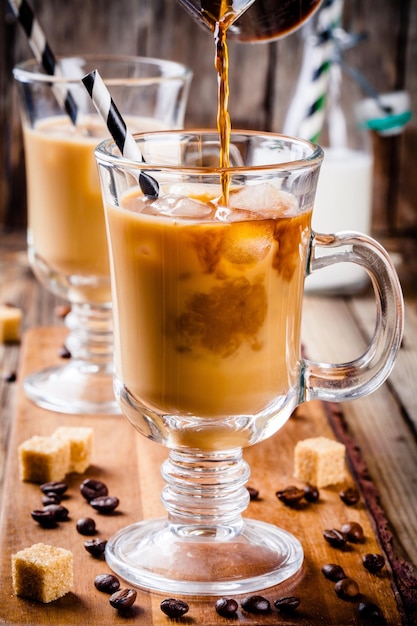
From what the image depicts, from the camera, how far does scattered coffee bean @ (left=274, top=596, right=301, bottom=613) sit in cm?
151

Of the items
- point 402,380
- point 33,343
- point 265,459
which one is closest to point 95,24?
point 33,343

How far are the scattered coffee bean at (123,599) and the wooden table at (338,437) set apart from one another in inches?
0.6

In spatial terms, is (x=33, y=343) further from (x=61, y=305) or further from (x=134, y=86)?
(x=134, y=86)

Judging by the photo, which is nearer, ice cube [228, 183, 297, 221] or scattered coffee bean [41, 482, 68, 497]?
ice cube [228, 183, 297, 221]

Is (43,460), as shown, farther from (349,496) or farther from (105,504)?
(349,496)

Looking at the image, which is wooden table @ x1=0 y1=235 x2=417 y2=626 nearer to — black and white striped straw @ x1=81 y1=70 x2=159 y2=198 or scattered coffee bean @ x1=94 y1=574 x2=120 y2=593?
scattered coffee bean @ x1=94 y1=574 x2=120 y2=593

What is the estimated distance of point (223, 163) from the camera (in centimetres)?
157

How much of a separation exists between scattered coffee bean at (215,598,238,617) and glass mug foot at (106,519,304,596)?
59 millimetres

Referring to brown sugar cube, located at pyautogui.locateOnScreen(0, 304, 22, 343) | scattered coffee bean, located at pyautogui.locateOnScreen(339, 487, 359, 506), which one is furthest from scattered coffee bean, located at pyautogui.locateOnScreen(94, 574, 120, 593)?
brown sugar cube, located at pyautogui.locateOnScreen(0, 304, 22, 343)

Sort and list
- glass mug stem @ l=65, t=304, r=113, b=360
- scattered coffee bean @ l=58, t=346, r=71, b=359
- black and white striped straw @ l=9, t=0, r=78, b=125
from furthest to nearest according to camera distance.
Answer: scattered coffee bean @ l=58, t=346, r=71, b=359, glass mug stem @ l=65, t=304, r=113, b=360, black and white striped straw @ l=9, t=0, r=78, b=125

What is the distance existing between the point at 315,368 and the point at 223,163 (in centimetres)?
35

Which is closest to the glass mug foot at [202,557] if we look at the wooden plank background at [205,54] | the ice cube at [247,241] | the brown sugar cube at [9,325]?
the ice cube at [247,241]

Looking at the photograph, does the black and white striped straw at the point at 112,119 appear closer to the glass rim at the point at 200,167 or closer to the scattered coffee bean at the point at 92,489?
the glass rim at the point at 200,167

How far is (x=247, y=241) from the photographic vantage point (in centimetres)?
146
